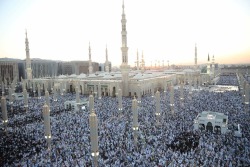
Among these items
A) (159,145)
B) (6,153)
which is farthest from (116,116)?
(6,153)

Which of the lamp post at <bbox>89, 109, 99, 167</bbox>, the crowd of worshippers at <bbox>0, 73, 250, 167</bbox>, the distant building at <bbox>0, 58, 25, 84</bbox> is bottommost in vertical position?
the crowd of worshippers at <bbox>0, 73, 250, 167</bbox>

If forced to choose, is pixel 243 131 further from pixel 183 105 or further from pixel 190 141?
pixel 183 105

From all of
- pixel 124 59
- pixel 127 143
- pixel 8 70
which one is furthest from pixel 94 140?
pixel 8 70

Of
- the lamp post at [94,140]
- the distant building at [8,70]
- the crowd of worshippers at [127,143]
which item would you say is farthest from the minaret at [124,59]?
the distant building at [8,70]

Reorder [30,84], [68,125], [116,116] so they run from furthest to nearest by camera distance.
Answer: [30,84] < [116,116] < [68,125]

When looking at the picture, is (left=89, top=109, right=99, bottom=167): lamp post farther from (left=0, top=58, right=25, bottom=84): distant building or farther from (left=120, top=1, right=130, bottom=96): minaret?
(left=0, top=58, right=25, bottom=84): distant building

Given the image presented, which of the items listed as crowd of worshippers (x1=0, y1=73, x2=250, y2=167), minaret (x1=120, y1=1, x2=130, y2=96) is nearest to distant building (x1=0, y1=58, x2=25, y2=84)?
minaret (x1=120, y1=1, x2=130, y2=96)

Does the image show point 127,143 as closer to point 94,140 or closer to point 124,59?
point 94,140

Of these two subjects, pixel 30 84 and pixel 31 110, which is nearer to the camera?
pixel 31 110

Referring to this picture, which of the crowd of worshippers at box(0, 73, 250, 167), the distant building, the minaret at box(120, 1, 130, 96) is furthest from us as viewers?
Result: the distant building

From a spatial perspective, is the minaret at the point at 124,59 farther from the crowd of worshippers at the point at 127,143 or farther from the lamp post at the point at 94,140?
the lamp post at the point at 94,140

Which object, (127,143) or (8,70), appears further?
(8,70)
